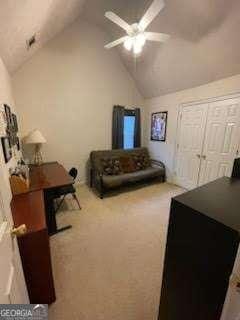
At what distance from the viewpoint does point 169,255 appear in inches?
37.3

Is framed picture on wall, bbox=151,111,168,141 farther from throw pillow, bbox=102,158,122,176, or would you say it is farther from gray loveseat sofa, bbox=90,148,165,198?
throw pillow, bbox=102,158,122,176

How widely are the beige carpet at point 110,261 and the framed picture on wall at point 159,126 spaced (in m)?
1.96

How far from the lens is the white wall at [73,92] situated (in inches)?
130

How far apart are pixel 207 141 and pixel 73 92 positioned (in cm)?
306

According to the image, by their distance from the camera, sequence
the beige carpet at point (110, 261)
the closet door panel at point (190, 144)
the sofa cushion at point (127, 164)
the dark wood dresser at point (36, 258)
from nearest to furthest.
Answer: the dark wood dresser at point (36, 258), the beige carpet at point (110, 261), the closet door panel at point (190, 144), the sofa cushion at point (127, 164)

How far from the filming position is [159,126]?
4430 millimetres

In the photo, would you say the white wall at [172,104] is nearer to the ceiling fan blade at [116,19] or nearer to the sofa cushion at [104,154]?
the sofa cushion at [104,154]

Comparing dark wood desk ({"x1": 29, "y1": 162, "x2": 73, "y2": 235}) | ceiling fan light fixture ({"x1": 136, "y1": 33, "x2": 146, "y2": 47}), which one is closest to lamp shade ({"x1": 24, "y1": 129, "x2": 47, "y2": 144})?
dark wood desk ({"x1": 29, "y1": 162, "x2": 73, "y2": 235})

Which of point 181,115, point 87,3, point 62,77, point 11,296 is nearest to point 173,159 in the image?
point 181,115

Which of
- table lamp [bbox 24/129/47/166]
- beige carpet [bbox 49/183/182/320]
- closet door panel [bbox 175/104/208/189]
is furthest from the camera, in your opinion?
closet door panel [bbox 175/104/208/189]

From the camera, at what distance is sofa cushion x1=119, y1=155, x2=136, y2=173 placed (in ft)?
13.3

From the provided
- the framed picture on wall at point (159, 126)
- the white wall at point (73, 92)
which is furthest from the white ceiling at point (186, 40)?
the framed picture on wall at point (159, 126)

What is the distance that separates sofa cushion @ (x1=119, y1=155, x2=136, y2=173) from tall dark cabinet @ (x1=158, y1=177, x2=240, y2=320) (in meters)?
3.06

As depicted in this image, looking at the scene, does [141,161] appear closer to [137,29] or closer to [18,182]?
[137,29]
